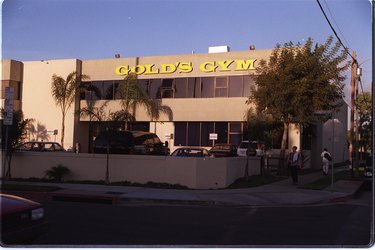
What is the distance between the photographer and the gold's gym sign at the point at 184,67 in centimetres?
3056

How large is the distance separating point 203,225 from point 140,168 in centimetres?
792

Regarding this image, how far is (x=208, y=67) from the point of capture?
3188 centimetres

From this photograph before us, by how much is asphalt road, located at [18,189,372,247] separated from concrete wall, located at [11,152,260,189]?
383 centimetres

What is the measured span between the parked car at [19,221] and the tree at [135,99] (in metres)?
25.6

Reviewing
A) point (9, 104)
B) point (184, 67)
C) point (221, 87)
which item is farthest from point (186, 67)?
point (9, 104)

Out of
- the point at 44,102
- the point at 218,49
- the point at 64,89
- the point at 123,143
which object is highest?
the point at 218,49

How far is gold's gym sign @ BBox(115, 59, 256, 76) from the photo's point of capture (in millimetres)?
30562

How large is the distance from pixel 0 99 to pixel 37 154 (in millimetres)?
20009

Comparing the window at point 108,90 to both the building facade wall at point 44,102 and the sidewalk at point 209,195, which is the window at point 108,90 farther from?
the sidewalk at point 209,195

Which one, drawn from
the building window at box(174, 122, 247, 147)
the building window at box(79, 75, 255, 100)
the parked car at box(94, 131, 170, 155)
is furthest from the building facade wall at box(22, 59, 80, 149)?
the parked car at box(94, 131, 170, 155)

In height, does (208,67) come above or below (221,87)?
above

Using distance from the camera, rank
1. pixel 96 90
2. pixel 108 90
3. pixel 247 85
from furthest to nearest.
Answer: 1. pixel 96 90
2. pixel 108 90
3. pixel 247 85

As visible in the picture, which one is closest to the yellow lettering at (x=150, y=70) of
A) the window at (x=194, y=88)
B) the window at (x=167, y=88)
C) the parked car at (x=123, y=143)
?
the window at (x=167, y=88)

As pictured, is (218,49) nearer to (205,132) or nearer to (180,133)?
(205,132)
